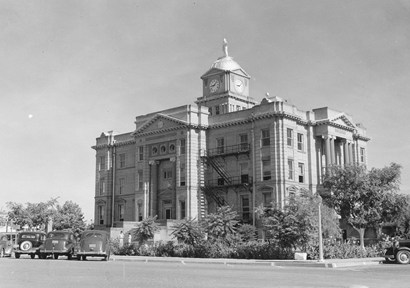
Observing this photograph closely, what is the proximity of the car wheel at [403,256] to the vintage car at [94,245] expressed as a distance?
1701cm

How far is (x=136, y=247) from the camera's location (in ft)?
152

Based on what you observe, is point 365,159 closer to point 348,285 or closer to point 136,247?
point 136,247

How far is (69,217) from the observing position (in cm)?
8419

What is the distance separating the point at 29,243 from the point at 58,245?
3326 mm

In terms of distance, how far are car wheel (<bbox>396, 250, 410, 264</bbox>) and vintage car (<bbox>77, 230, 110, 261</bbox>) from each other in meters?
17.0

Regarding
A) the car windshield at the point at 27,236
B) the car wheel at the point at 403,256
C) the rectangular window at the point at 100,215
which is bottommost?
the car wheel at the point at 403,256

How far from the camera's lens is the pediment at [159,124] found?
62.1 metres

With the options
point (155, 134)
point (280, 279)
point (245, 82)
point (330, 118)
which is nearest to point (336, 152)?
point (330, 118)

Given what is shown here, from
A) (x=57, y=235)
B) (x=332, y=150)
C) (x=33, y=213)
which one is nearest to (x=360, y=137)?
(x=332, y=150)

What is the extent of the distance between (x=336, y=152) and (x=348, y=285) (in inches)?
1845

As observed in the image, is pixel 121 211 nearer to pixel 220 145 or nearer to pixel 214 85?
pixel 220 145

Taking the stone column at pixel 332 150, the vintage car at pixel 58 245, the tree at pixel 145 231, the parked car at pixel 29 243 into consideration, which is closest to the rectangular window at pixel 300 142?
the stone column at pixel 332 150

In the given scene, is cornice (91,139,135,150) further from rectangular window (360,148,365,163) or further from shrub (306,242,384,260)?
shrub (306,242,384,260)

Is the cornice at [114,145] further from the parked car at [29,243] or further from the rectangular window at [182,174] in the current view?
the parked car at [29,243]
